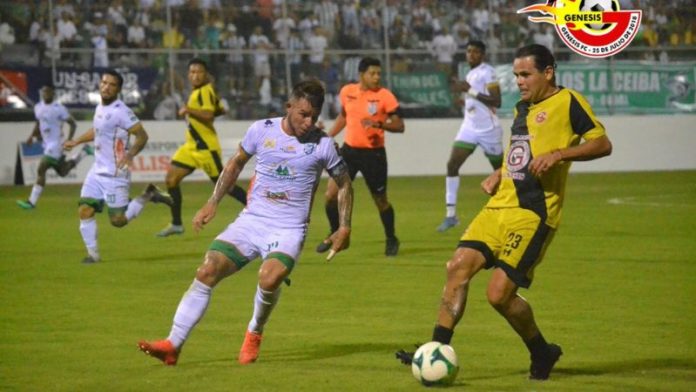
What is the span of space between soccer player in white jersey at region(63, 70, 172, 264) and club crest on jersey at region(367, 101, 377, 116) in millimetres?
2762

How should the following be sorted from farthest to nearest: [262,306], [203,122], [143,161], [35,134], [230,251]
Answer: [143,161] < [35,134] < [203,122] < [262,306] < [230,251]

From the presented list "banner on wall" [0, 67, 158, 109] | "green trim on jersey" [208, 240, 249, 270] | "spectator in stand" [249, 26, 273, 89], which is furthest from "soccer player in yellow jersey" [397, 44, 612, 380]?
"spectator in stand" [249, 26, 273, 89]

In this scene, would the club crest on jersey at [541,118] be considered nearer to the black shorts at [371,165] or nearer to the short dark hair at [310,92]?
the short dark hair at [310,92]

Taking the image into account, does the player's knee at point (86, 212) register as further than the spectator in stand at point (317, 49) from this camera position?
No

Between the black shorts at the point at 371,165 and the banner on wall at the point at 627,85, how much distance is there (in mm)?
17224

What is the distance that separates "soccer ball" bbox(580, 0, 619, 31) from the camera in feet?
101

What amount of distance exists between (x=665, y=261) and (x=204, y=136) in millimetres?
7047

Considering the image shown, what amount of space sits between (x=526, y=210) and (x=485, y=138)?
11.7 meters

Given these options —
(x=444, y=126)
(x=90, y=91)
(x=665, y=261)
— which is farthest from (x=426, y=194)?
(x=665, y=261)

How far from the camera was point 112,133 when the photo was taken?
1572 cm

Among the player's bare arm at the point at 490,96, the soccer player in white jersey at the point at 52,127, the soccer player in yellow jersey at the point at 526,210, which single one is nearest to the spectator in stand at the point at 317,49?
the soccer player in white jersey at the point at 52,127

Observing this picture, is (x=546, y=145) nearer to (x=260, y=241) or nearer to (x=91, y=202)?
(x=260, y=241)

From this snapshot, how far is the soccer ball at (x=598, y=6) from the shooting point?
30.9 m

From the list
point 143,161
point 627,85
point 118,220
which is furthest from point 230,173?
point 627,85
